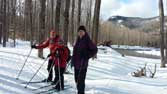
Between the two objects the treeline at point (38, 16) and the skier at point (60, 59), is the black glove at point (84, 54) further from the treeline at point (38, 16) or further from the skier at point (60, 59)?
the treeline at point (38, 16)

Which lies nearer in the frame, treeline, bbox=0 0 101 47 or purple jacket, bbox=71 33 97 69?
purple jacket, bbox=71 33 97 69

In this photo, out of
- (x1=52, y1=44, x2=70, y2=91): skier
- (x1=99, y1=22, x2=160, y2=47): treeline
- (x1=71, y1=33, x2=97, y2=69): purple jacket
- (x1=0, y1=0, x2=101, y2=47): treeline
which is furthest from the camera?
(x1=99, y1=22, x2=160, y2=47): treeline

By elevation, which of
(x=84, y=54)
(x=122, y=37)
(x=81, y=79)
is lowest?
(x=122, y=37)

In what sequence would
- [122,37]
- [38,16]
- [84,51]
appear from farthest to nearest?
[122,37] < [38,16] < [84,51]

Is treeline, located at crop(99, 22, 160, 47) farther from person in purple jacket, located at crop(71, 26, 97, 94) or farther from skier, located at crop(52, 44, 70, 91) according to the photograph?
person in purple jacket, located at crop(71, 26, 97, 94)

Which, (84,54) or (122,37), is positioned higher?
(84,54)

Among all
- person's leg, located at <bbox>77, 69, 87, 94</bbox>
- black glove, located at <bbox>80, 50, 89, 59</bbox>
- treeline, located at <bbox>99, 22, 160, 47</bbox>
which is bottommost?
treeline, located at <bbox>99, 22, 160, 47</bbox>

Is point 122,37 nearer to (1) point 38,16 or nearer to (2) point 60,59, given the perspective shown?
(1) point 38,16

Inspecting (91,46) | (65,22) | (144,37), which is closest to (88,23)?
(65,22)

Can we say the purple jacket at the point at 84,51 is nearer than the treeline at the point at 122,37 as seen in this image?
Yes

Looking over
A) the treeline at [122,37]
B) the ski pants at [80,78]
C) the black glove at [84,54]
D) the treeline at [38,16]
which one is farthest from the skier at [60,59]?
the treeline at [122,37]

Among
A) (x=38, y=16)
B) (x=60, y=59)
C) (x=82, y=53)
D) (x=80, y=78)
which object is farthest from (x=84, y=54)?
(x=38, y=16)

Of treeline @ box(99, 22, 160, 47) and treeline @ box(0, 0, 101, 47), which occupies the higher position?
treeline @ box(0, 0, 101, 47)

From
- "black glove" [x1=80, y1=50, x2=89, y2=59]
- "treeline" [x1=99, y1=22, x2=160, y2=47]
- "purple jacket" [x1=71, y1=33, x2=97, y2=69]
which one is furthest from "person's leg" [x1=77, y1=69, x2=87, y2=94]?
"treeline" [x1=99, y1=22, x2=160, y2=47]
